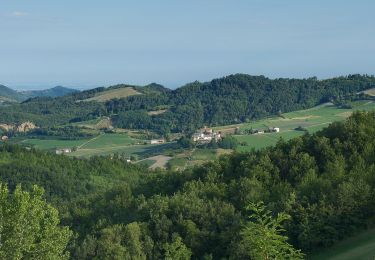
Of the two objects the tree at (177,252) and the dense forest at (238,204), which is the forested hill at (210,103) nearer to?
the dense forest at (238,204)

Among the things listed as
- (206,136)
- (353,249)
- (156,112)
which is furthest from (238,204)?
(156,112)

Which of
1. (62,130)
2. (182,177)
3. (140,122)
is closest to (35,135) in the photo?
(62,130)

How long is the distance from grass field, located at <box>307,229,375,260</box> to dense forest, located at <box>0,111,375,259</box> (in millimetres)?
633

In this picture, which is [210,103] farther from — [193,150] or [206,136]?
[193,150]

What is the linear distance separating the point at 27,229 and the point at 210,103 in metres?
149

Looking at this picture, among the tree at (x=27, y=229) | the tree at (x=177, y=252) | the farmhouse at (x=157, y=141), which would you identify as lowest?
→ the farmhouse at (x=157, y=141)

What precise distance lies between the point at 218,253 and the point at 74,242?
8.35 meters

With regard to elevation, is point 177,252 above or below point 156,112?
below

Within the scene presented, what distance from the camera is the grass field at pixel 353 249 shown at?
23481 millimetres

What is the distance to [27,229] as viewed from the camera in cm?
1892

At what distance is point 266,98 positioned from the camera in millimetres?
160000

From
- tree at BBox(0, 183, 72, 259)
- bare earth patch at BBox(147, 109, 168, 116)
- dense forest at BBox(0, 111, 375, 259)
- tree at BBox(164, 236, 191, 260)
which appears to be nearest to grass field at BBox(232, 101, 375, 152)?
dense forest at BBox(0, 111, 375, 259)

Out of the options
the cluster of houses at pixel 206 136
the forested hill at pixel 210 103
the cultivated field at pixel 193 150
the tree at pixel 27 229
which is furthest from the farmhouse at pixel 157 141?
the tree at pixel 27 229

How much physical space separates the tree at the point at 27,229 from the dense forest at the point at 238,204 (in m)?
0.23
